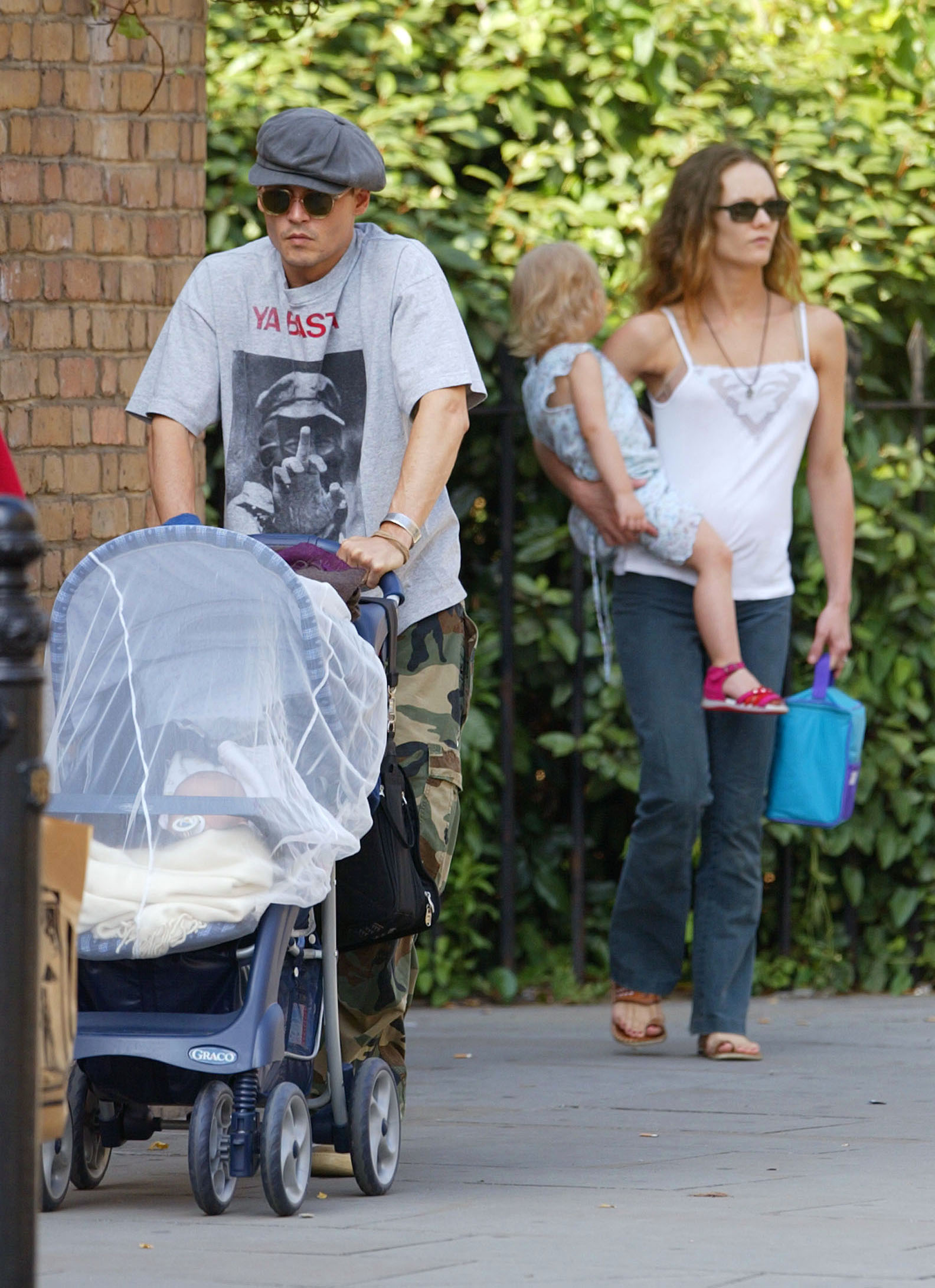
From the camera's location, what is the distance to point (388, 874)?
12.9 feet

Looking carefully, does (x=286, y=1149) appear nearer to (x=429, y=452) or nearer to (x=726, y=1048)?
(x=429, y=452)

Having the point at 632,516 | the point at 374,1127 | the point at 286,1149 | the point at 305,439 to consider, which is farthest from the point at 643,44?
the point at 286,1149

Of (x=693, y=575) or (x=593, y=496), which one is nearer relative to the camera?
(x=693, y=575)

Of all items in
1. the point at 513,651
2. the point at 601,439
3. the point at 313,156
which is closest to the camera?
the point at 313,156

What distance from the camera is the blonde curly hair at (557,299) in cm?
582

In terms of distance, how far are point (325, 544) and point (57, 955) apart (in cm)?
134

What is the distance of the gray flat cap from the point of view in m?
4.20

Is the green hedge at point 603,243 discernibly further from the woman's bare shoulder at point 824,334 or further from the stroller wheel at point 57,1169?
the stroller wheel at point 57,1169

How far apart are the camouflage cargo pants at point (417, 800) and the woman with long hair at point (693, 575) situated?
127 centimetres

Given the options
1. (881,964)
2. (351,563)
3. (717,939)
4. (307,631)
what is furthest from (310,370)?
(881,964)

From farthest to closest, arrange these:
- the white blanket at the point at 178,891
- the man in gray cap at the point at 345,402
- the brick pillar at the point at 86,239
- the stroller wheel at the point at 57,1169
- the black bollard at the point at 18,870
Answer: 1. the brick pillar at the point at 86,239
2. the man in gray cap at the point at 345,402
3. the stroller wheel at the point at 57,1169
4. the white blanket at the point at 178,891
5. the black bollard at the point at 18,870

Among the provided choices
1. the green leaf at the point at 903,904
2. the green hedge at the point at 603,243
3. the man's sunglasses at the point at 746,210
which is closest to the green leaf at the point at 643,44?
the green hedge at the point at 603,243

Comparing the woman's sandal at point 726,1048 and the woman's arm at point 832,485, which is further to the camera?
the woman's arm at point 832,485

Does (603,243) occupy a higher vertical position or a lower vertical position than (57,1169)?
higher
